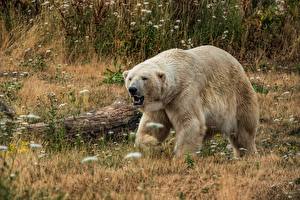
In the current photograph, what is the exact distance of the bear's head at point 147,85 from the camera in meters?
8.23

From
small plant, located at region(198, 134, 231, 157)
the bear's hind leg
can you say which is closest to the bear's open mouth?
small plant, located at region(198, 134, 231, 157)

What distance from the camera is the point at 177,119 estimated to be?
28.0 ft

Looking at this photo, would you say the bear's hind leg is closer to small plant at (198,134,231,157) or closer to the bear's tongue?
small plant at (198,134,231,157)

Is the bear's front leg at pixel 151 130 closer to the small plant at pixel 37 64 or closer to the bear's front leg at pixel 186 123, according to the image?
the bear's front leg at pixel 186 123

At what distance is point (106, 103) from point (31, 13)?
5.01 metres

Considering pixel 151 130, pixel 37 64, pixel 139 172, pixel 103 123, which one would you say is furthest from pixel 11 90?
pixel 139 172

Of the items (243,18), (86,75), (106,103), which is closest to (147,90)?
(106,103)

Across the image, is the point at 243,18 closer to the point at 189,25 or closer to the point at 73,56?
the point at 189,25

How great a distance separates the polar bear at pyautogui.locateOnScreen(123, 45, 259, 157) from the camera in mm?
8383

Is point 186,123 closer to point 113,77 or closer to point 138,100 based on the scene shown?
point 138,100

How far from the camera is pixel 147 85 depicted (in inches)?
327

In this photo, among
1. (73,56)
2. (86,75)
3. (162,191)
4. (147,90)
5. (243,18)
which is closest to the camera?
(162,191)

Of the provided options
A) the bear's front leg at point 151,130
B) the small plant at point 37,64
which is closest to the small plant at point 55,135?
the bear's front leg at point 151,130

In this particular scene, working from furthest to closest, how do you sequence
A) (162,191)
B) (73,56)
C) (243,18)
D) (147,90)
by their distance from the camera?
(243,18) < (73,56) < (147,90) < (162,191)
